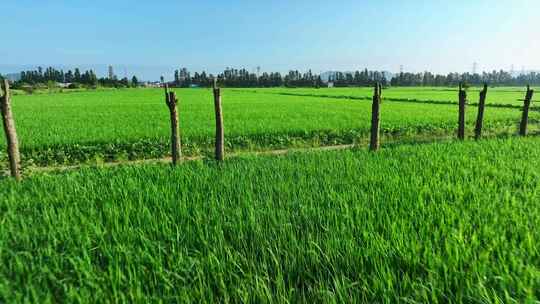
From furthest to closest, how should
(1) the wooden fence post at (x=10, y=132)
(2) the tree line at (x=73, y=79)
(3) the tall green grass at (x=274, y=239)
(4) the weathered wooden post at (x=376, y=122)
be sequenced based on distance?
1. (2) the tree line at (x=73, y=79)
2. (4) the weathered wooden post at (x=376, y=122)
3. (1) the wooden fence post at (x=10, y=132)
4. (3) the tall green grass at (x=274, y=239)

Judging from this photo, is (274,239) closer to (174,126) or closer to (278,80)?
(174,126)

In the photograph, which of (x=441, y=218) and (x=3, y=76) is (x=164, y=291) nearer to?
(x=441, y=218)

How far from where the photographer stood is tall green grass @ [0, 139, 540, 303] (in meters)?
2.30

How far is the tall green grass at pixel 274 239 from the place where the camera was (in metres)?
2.30

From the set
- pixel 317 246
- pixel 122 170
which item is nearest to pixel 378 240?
pixel 317 246

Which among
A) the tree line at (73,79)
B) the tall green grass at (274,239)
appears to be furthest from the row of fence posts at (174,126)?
the tree line at (73,79)

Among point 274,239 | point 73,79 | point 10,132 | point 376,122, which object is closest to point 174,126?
point 10,132

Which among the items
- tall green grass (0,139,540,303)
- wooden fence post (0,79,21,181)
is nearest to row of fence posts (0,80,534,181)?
wooden fence post (0,79,21,181)

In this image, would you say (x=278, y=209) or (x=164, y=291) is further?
(x=278, y=209)

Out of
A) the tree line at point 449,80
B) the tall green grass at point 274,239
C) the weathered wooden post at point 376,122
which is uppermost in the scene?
the tree line at point 449,80

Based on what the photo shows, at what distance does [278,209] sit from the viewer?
3.80 meters

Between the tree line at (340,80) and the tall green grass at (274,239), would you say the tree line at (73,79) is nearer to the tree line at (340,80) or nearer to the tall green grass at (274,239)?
the tree line at (340,80)

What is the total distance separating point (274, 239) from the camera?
120 inches

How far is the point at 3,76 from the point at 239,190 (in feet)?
16.8
